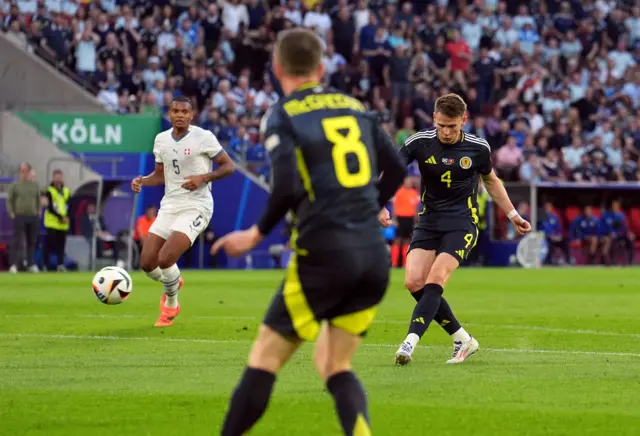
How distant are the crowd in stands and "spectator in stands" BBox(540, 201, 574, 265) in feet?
3.79

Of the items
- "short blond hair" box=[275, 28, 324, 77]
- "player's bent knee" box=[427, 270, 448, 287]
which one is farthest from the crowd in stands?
"short blond hair" box=[275, 28, 324, 77]

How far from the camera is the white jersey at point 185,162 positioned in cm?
1366

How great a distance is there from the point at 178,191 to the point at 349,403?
327 inches

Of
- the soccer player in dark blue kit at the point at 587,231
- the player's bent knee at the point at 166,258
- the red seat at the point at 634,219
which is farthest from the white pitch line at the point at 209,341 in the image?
the red seat at the point at 634,219

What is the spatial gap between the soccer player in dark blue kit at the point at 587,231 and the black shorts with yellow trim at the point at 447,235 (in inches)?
969

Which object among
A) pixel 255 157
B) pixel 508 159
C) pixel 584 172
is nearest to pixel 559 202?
pixel 584 172

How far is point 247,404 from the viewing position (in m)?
5.52

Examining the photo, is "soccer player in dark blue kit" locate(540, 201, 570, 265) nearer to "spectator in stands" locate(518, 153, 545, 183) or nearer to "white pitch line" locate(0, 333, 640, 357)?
"spectator in stands" locate(518, 153, 545, 183)

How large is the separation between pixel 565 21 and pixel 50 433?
3265cm

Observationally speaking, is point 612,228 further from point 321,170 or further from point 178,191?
point 321,170

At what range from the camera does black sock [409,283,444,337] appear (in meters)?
10.0

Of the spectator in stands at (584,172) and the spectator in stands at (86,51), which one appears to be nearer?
the spectator in stands at (86,51)

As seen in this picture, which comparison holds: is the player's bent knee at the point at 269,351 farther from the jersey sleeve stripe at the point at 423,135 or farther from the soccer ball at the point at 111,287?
the soccer ball at the point at 111,287

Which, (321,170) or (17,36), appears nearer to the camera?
(321,170)
